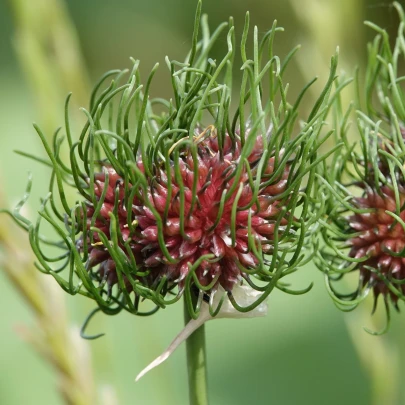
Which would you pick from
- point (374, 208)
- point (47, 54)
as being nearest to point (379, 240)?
point (374, 208)

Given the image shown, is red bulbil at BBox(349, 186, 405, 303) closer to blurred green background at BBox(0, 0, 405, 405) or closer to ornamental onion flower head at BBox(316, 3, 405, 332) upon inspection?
ornamental onion flower head at BBox(316, 3, 405, 332)

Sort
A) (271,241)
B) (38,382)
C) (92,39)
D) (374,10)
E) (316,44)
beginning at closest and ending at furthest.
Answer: (271,241) → (316,44) → (38,382) → (374,10) → (92,39)

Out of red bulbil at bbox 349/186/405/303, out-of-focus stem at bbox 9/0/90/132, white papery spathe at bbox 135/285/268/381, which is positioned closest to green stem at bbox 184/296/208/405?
white papery spathe at bbox 135/285/268/381

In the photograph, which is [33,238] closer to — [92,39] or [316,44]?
[316,44]

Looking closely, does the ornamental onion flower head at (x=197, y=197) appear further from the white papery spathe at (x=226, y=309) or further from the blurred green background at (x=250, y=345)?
the blurred green background at (x=250, y=345)

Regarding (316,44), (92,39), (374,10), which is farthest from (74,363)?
(92,39)

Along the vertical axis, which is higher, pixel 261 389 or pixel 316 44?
pixel 316 44

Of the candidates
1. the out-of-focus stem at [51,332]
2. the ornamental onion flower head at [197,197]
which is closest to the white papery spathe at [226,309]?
the ornamental onion flower head at [197,197]
